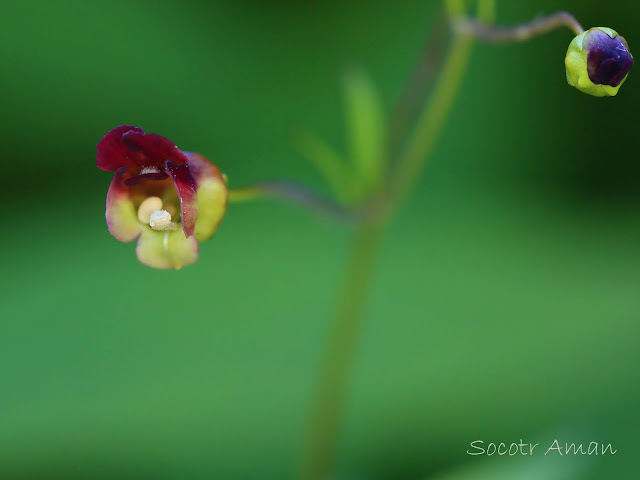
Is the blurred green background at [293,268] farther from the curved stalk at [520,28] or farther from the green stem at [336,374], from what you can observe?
the curved stalk at [520,28]

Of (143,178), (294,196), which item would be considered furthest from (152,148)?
(294,196)

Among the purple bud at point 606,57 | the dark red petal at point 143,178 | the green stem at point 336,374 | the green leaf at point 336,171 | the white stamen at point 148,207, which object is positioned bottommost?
the white stamen at point 148,207

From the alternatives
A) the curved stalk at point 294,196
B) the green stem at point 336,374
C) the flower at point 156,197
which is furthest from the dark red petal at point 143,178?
the green stem at point 336,374

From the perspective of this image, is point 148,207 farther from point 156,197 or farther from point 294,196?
point 294,196

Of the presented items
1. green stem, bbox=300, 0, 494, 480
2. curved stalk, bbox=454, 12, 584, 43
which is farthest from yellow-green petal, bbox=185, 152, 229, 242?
green stem, bbox=300, 0, 494, 480

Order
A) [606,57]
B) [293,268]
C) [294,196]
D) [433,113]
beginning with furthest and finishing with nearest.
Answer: [293,268]
[433,113]
[294,196]
[606,57]

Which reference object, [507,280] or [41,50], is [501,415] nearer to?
[507,280]

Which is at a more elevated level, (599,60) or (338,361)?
(338,361)
